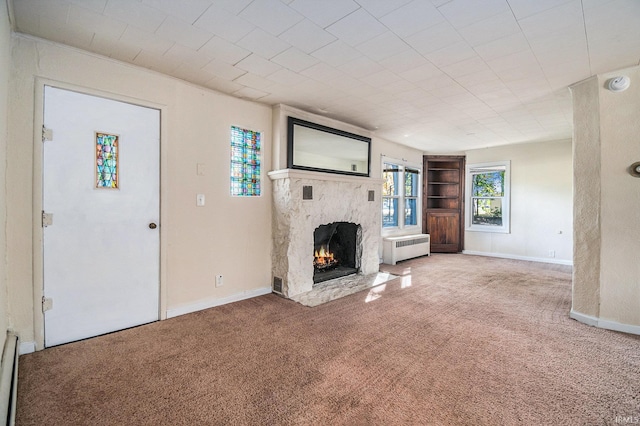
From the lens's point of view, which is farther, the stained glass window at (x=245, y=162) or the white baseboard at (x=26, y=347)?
the stained glass window at (x=245, y=162)

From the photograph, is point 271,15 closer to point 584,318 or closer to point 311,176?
point 311,176

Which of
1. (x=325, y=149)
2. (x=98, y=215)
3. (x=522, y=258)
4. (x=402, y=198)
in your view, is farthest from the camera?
(x=402, y=198)

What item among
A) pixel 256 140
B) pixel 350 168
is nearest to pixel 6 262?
pixel 256 140

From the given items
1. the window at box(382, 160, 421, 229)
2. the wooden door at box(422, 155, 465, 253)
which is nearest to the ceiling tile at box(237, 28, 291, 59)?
the window at box(382, 160, 421, 229)

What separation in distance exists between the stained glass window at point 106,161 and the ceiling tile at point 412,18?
245 cm

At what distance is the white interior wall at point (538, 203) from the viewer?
5.59 metres

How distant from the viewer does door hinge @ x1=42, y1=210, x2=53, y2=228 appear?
7.50ft

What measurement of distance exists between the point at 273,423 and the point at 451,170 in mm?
6828

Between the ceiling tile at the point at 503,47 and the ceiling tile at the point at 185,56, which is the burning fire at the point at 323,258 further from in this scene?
the ceiling tile at the point at 503,47

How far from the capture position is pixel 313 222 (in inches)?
154

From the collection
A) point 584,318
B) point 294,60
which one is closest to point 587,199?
point 584,318

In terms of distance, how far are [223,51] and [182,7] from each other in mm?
551

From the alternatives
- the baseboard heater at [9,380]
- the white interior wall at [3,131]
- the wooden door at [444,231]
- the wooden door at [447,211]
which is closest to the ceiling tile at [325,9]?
the white interior wall at [3,131]

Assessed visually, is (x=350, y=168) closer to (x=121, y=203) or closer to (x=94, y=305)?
(x=121, y=203)
